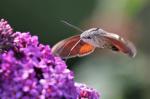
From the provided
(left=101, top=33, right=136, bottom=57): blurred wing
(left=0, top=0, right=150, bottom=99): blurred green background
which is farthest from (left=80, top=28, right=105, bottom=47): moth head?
(left=0, top=0, right=150, bottom=99): blurred green background

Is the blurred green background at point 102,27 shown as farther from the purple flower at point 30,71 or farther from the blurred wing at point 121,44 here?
the purple flower at point 30,71

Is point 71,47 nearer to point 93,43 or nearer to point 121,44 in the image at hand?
point 93,43

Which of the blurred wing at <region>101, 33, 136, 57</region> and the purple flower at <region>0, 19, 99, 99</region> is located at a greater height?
the blurred wing at <region>101, 33, 136, 57</region>

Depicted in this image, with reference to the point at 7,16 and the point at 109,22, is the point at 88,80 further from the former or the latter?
the point at 7,16

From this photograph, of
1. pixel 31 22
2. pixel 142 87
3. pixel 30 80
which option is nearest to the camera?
Answer: pixel 30 80

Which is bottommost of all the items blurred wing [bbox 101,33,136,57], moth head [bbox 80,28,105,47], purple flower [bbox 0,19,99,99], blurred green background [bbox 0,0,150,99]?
purple flower [bbox 0,19,99,99]

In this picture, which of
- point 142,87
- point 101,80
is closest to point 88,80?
point 101,80

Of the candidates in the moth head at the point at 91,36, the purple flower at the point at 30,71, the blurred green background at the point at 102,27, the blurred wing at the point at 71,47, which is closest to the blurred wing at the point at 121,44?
the moth head at the point at 91,36

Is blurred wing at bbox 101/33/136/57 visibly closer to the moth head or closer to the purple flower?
the moth head
